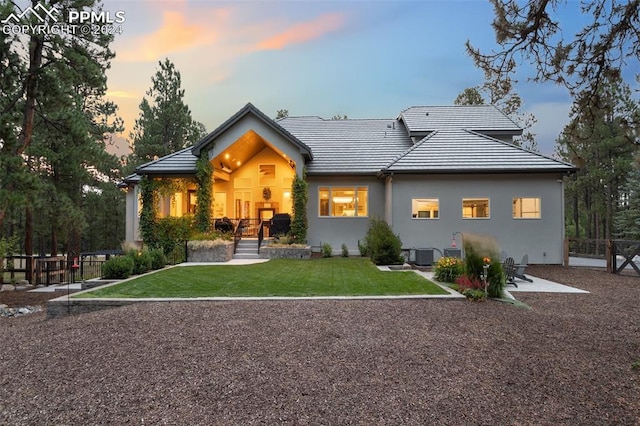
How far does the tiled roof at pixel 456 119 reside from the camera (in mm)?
19734

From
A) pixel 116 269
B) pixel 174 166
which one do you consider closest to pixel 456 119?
pixel 174 166

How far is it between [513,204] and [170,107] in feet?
88.7

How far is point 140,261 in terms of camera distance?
420 inches

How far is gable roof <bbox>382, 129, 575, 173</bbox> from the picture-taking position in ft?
48.6

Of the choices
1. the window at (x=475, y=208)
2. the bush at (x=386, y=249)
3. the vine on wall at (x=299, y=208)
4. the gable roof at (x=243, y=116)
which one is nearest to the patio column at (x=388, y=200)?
the bush at (x=386, y=249)

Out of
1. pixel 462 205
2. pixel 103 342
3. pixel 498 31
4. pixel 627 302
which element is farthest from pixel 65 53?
pixel 627 302

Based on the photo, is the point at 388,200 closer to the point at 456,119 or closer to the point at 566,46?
the point at 456,119

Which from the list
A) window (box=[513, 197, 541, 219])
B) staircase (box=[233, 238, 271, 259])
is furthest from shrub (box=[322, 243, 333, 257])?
window (box=[513, 197, 541, 219])

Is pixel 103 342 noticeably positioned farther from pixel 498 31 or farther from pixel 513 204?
pixel 513 204

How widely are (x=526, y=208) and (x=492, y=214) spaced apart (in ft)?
5.08

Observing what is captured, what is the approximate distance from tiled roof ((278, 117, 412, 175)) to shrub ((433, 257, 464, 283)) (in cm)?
792

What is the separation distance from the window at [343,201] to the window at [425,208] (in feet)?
7.99

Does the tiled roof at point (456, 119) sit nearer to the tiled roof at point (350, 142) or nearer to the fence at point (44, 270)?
the tiled roof at point (350, 142)

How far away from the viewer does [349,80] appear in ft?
91.6
